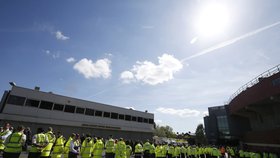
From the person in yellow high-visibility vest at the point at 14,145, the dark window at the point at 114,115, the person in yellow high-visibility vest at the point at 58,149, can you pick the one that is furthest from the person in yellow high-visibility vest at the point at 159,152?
the dark window at the point at 114,115

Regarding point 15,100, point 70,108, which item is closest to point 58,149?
point 15,100

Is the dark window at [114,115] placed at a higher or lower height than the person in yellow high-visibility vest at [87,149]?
higher

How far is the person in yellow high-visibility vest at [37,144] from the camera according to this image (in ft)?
26.0

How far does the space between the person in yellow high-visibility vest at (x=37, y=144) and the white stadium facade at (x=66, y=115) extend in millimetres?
21094

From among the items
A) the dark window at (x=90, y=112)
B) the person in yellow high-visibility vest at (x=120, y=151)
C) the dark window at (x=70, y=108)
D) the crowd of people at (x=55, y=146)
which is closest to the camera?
the crowd of people at (x=55, y=146)

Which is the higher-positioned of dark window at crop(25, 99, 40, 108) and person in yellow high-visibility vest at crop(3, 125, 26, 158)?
dark window at crop(25, 99, 40, 108)

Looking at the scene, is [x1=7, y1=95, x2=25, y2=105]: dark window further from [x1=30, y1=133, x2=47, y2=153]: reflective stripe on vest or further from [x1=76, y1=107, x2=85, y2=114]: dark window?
[x1=30, y1=133, x2=47, y2=153]: reflective stripe on vest

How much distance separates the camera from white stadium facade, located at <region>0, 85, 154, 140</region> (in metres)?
25.7

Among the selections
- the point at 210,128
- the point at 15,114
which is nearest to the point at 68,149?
the point at 15,114

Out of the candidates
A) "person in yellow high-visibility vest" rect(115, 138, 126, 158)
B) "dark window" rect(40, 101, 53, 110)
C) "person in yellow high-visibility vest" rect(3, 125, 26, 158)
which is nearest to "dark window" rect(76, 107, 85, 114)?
"dark window" rect(40, 101, 53, 110)

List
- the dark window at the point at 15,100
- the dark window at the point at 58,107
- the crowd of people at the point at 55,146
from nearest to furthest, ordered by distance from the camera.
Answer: the crowd of people at the point at 55,146 < the dark window at the point at 15,100 < the dark window at the point at 58,107

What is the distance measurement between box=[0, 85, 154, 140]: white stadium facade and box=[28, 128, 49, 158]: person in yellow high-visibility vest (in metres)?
21.1

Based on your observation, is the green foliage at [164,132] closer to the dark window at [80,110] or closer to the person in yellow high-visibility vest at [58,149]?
the dark window at [80,110]

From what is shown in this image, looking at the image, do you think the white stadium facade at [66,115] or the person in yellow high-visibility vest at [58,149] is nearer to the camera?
the person in yellow high-visibility vest at [58,149]
